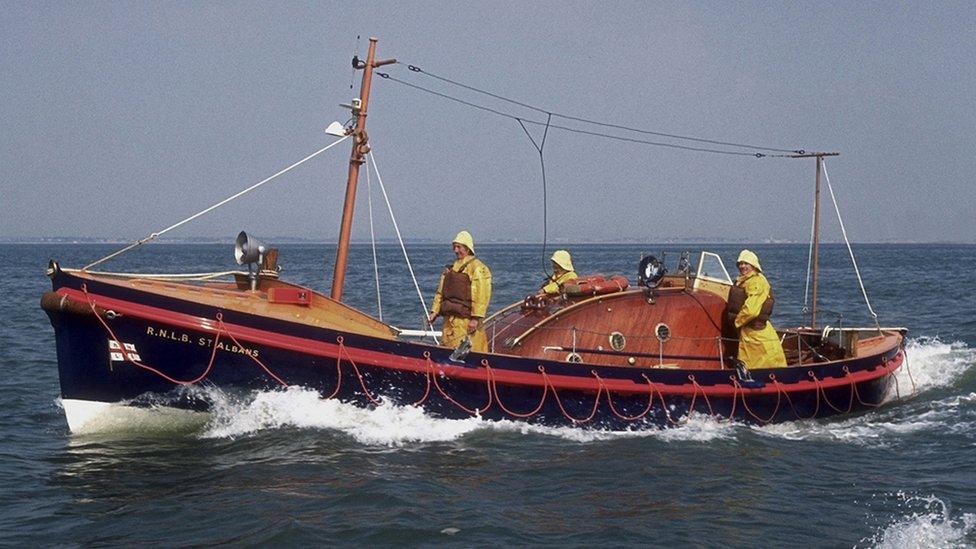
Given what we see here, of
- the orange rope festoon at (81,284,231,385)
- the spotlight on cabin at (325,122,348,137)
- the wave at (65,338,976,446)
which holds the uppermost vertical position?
the spotlight on cabin at (325,122,348,137)

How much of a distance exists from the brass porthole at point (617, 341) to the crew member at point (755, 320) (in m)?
1.54

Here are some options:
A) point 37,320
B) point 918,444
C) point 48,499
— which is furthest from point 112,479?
point 37,320

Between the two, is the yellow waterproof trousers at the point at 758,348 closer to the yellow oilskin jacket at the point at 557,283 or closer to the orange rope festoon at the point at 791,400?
the orange rope festoon at the point at 791,400

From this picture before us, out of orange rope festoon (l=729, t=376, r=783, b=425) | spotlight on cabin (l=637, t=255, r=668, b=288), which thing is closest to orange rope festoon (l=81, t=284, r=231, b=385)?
spotlight on cabin (l=637, t=255, r=668, b=288)

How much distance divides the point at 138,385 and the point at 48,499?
1892mm

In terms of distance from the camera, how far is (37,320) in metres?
27.2

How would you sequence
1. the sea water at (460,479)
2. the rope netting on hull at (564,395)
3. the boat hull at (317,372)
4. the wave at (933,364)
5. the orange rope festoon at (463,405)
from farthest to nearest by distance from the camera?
1. the wave at (933,364)
2. the orange rope festoon at (463,405)
3. the rope netting on hull at (564,395)
4. the boat hull at (317,372)
5. the sea water at (460,479)

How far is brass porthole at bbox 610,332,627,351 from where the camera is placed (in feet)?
45.4

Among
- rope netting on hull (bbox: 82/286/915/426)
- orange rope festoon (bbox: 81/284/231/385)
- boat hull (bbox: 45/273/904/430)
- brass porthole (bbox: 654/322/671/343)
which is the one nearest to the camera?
orange rope festoon (bbox: 81/284/231/385)

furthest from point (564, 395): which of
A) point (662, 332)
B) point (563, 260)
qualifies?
point (563, 260)

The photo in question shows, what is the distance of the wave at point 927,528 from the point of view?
30.1 ft

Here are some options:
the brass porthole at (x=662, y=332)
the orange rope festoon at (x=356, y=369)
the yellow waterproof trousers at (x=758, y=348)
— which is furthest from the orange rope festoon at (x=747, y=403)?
the orange rope festoon at (x=356, y=369)

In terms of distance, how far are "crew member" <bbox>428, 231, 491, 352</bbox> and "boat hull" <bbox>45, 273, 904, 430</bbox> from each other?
2.73 feet

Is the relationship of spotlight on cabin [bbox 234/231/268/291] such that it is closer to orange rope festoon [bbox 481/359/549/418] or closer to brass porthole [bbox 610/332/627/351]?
orange rope festoon [bbox 481/359/549/418]
